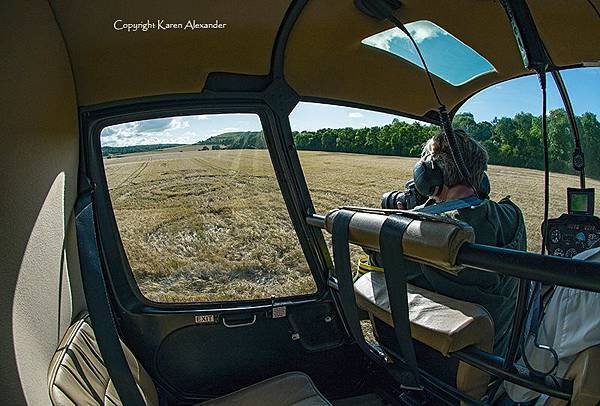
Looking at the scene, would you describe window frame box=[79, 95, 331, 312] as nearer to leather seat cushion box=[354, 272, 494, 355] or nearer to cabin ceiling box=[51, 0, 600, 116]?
cabin ceiling box=[51, 0, 600, 116]

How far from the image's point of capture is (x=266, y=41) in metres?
2.12

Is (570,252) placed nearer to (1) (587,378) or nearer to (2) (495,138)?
(2) (495,138)

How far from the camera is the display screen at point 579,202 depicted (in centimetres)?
226

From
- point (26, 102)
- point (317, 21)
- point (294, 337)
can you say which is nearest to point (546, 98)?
point (317, 21)

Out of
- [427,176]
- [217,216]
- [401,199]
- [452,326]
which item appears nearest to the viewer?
[452,326]

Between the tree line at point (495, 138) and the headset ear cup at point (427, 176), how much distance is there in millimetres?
259

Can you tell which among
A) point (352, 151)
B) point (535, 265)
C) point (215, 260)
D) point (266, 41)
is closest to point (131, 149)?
point (215, 260)

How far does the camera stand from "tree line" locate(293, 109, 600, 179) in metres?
2.34

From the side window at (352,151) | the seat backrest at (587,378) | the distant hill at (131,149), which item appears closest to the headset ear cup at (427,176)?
the side window at (352,151)

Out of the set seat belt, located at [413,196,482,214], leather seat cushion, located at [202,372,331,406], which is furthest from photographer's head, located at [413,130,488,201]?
leather seat cushion, located at [202,372,331,406]

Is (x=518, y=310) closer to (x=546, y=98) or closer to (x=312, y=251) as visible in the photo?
(x=546, y=98)

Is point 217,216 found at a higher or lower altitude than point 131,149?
lower

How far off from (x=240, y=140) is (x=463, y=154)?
1090mm

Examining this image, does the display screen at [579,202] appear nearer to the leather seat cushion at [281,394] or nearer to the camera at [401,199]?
the camera at [401,199]
